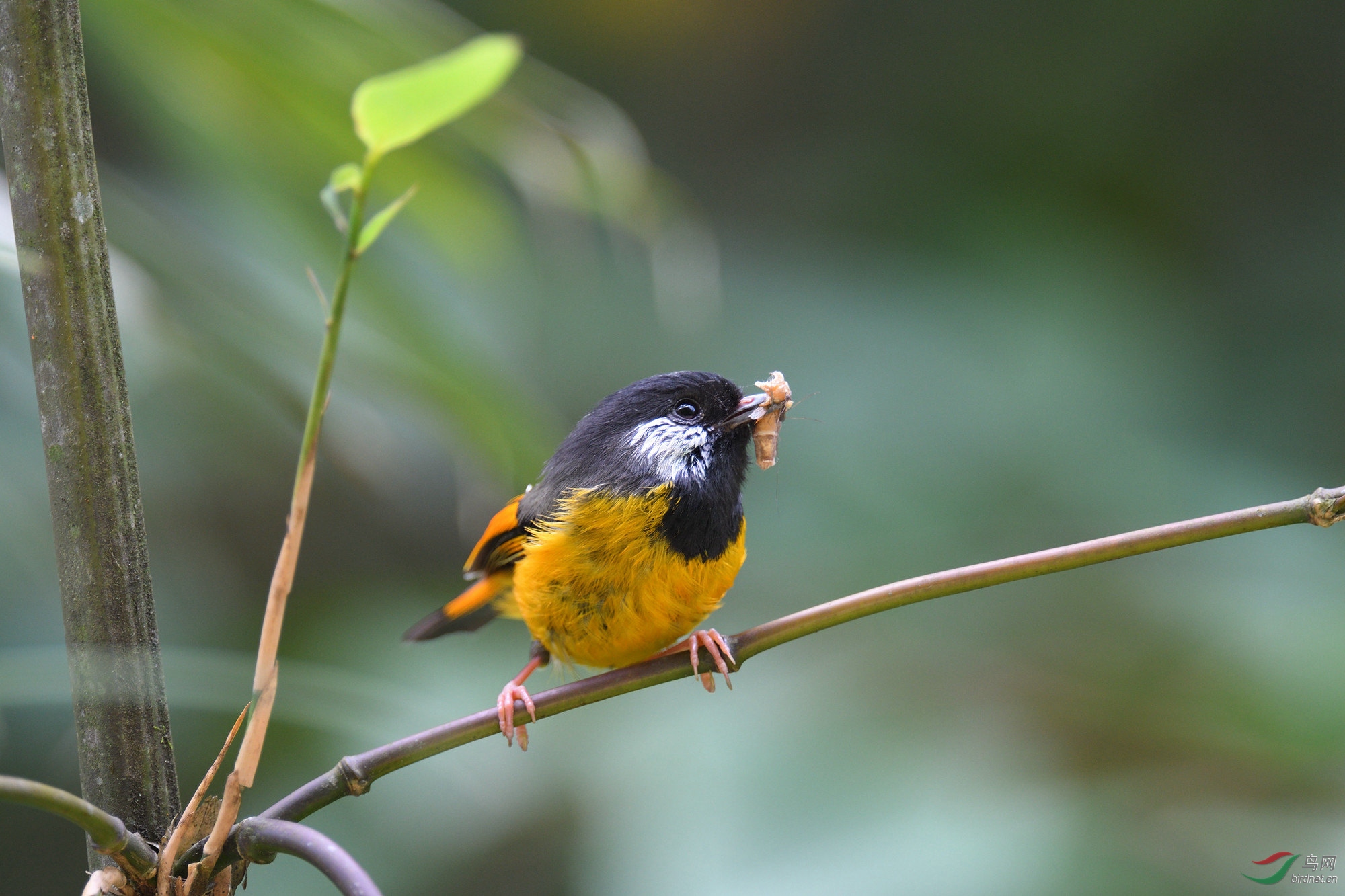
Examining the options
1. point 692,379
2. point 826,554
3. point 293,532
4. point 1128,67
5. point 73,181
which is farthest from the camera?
point 1128,67

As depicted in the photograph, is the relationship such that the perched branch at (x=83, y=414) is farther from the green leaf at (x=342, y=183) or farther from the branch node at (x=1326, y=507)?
the branch node at (x=1326, y=507)

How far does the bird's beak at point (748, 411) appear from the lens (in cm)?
197

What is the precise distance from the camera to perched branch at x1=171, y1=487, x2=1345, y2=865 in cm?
87

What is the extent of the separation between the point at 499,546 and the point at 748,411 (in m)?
0.63

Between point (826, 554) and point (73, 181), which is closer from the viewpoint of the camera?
point (73, 181)

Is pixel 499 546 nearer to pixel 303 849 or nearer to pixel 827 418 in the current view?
pixel 303 849

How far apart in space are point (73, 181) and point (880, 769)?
2.73m

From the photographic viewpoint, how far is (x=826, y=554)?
386 cm

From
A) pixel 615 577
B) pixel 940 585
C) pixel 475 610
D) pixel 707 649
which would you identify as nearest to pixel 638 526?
pixel 615 577

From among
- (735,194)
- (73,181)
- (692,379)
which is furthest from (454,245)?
(735,194)

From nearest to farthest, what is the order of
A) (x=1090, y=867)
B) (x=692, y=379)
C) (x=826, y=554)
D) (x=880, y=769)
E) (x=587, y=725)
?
(x=692, y=379)
(x=1090, y=867)
(x=880, y=769)
(x=587, y=725)
(x=826, y=554)

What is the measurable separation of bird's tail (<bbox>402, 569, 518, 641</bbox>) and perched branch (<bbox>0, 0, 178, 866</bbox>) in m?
1.44

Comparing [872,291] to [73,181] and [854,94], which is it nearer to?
[854,94]

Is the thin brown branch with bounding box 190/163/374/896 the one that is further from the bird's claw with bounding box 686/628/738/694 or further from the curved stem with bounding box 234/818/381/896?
the bird's claw with bounding box 686/628/738/694
